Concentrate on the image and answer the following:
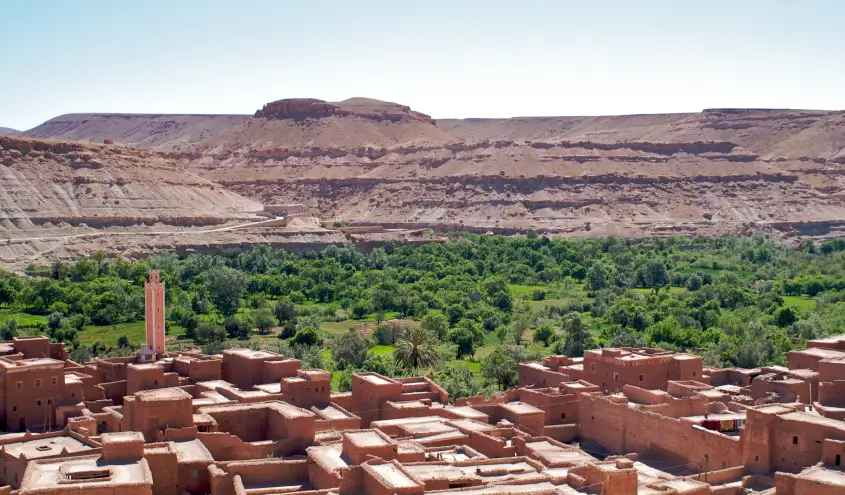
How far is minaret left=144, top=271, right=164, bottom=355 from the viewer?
3272 cm

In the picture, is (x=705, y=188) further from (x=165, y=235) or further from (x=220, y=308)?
(x=220, y=308)

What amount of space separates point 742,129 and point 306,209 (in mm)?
63312

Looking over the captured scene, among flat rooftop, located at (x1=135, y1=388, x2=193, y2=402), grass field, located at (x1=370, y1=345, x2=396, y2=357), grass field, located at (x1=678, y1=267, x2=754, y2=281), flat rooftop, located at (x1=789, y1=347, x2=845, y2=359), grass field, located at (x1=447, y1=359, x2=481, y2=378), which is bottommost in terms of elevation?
grass field, located at (x1=447, y1=359, x2=481, y2=378)

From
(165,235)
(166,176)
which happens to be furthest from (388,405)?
(166,176)

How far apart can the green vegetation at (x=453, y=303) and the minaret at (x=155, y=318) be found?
577 centimetres

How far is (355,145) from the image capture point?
131125mm

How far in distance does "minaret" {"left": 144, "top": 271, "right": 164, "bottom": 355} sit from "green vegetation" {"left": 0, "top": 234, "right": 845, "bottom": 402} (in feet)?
18.9

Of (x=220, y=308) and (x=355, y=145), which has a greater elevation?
(x=355, y=145)

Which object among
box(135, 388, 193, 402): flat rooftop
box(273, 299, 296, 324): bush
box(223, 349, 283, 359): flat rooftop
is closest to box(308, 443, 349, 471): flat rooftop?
box(135, 388, 193, 402): flat rooftop

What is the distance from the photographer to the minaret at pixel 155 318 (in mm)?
32719

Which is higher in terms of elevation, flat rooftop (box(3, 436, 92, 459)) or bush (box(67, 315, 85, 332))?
flat rooftop (box(3, 436, 92, 459))

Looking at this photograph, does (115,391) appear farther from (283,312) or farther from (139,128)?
(139,128)

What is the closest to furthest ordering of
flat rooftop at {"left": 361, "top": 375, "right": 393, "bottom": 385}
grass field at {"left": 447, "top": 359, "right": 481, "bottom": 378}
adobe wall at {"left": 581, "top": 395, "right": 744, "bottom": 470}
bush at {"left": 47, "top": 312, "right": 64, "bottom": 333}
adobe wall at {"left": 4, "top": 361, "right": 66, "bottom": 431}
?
1. adobe wall at {"left": 581, "top": 395, "right": 744, "bottom": 470}
2. adobe wall at {"left": 4, "top": 361, "right": 66, "bottom": 431}
3. flat rooftop at {"left": 361, "top": 375, "right": 393, "bottom": 385}
4. grass field at {"left": 447, "top": 359, "right": 481, "bottom": 378}
5. bush at {"left": 47, "top": 312, "right": 64, "bottom": 333}

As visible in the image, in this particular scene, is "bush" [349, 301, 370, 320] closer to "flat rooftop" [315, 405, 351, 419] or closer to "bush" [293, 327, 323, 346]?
"bush" [293, 327, 323, 346]
